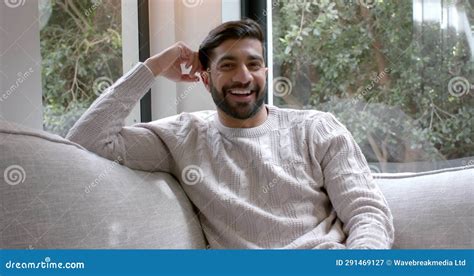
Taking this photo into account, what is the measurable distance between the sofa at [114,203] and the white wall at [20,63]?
0.69ft

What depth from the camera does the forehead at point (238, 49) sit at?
1.27m

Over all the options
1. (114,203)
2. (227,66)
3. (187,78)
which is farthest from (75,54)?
(114,203)

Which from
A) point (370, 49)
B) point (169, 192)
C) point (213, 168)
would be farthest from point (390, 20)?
point (169, 192)

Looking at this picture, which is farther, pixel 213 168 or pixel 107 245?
pixel 213 168

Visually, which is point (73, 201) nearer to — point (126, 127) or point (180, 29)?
point (126, 127)

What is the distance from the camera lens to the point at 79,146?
3.73 feet

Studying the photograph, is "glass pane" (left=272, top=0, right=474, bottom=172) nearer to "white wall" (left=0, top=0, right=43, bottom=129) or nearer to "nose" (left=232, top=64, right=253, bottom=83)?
"nose" (left=232, top=64, right=253, bottom=83)

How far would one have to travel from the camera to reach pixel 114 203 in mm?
1060

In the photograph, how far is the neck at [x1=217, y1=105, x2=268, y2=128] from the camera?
1.30 meters

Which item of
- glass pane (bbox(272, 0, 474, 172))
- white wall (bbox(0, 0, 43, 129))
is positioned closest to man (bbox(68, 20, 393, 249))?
white wall (bbox(0, 0, 43, 129))

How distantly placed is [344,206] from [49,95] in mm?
739

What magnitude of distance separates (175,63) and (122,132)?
0.73 feet

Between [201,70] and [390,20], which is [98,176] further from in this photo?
[390,20]

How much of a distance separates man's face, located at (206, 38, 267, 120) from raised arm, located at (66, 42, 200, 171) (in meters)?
0.12
